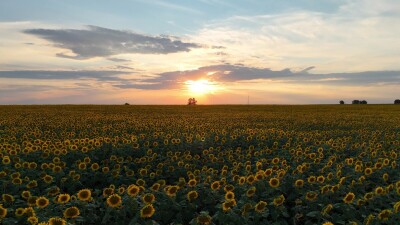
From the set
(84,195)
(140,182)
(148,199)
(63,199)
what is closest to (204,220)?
(148,199)

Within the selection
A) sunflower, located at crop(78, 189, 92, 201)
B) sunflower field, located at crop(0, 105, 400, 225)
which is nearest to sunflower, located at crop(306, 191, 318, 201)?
sunflower field, located at crop(0, 105, 400, 225)

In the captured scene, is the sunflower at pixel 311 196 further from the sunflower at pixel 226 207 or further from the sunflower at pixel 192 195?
the sunflower at pixel 192 195

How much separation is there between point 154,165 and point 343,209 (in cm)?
621

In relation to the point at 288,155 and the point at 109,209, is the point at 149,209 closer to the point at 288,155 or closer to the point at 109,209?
the point at 109,209

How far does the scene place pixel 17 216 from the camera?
540cm

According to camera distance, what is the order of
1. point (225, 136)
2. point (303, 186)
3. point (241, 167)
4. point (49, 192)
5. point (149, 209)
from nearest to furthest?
1. point (149, 209)
2. point (49, 192)
3. point (303, 186)
4. point (241, 167)
5. point (225, 136)

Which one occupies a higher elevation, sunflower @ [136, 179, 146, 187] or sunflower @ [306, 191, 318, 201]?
sunflower @ [306, 191, 318, 201]

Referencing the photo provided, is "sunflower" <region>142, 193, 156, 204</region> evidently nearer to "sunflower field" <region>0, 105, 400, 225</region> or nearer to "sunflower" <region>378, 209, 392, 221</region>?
"sunflower field" <region>0, 105, 400, 225</region>

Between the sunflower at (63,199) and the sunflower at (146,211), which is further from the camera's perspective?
the sunflower at (63,199)

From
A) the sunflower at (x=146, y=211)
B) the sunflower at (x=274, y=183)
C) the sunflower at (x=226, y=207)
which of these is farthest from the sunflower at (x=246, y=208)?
the sunflower at (x=274, y=183)

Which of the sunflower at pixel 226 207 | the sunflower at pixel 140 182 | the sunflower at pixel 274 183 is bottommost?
the sunflower at pixel 140 182

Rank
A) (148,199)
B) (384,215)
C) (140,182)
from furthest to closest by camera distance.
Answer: (140,182), (148,199), (384,215)

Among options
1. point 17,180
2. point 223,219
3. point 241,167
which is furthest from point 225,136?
point 223,219

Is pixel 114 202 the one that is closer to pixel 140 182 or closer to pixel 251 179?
pixel 140 182
